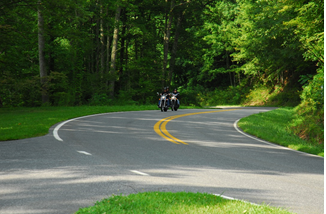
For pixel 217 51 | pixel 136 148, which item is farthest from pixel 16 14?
pixel 217 51

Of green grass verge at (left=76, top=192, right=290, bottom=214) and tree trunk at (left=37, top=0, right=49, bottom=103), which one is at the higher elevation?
tree trunk at (left=37, top=0, right=49, bottom=103)

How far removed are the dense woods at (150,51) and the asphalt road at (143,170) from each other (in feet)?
24.2

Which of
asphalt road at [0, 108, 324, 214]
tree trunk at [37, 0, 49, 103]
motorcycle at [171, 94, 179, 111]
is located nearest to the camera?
asphalt road at [0, 108, 324, 214]

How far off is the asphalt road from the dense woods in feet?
24.2

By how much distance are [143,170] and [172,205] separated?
103 inches

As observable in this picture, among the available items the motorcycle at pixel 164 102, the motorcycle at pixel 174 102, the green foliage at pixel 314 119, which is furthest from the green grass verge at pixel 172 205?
the motorcycle at pixel 174 102

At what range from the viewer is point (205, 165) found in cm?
816

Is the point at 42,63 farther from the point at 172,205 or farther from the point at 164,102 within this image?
the point at 172,205

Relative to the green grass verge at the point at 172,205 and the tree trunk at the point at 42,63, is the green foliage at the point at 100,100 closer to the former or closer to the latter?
the tree trunk at the point at 42,63

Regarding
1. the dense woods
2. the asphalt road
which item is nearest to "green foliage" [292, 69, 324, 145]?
the dense woods

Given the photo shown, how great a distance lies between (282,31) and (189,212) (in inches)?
1089

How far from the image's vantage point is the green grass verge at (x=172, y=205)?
14.9ft

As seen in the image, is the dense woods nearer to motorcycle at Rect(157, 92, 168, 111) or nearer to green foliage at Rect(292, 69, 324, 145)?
green foliage at Rect(292, 69, 324, 145)

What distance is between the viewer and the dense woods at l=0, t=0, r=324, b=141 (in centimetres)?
2086
